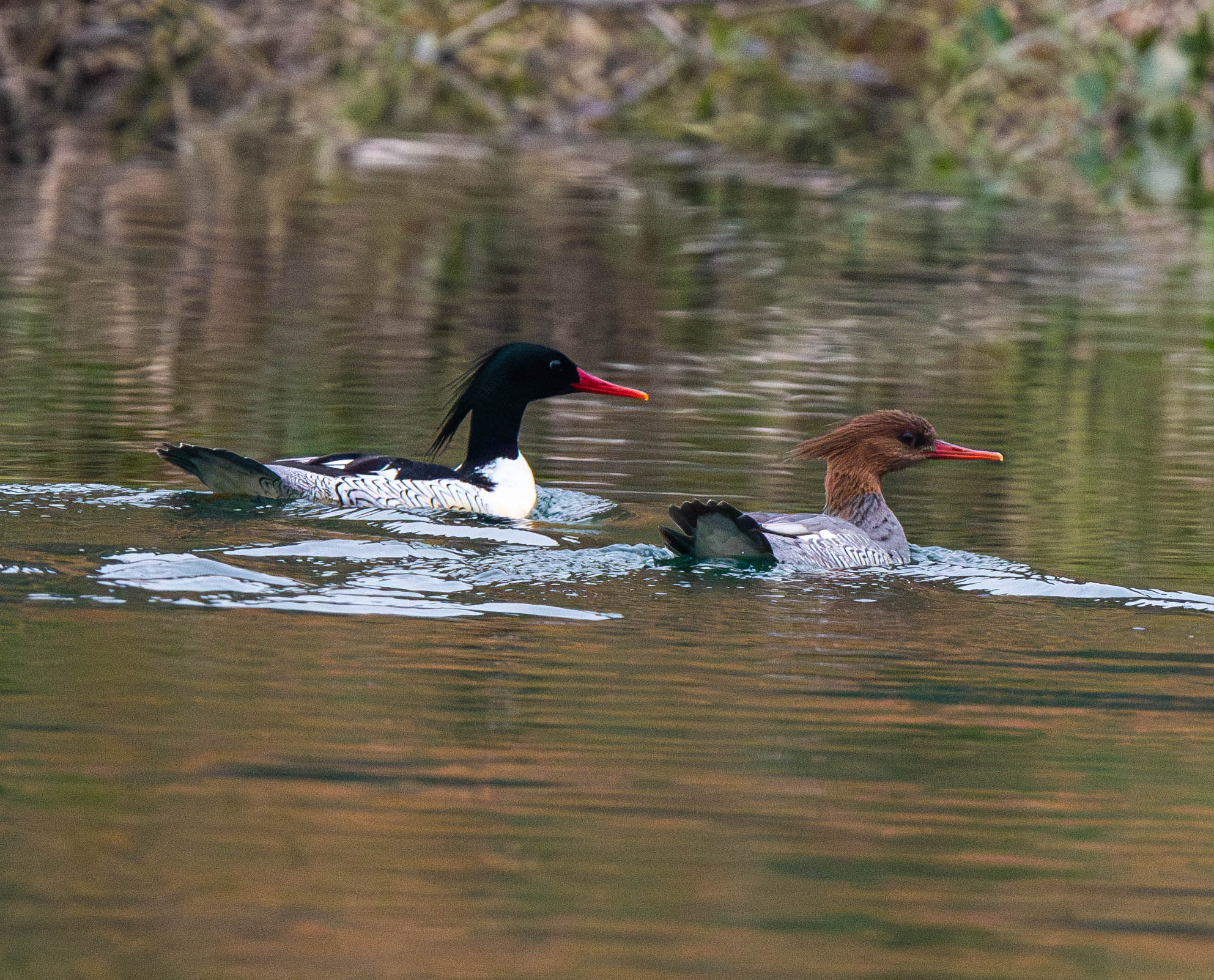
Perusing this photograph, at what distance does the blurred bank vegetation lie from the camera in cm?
2492

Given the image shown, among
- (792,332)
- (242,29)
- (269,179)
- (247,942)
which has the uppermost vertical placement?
(242,29)

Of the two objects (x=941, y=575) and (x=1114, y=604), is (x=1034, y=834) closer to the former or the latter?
(x=1114, y=604)

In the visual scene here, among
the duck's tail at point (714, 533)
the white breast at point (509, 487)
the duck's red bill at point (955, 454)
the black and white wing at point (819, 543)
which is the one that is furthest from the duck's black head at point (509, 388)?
the duck's tail at point (714, 533)

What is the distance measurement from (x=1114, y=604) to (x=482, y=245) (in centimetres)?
1161

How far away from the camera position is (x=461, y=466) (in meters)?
9.67

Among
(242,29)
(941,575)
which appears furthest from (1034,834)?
(242,29)

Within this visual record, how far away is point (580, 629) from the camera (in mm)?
6719

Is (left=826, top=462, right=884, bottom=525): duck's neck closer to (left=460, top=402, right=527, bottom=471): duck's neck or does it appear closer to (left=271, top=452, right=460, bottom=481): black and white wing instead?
(left=460, top=402, right=527, bottom=471): duck's neck

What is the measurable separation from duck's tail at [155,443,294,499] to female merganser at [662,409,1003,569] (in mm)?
1867

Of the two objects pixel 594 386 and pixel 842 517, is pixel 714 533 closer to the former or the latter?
pixel 842 517

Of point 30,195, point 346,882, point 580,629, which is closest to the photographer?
point 346,882

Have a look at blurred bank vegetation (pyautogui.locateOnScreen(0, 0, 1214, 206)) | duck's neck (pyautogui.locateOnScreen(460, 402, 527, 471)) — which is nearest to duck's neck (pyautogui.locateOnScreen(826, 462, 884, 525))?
duck's neck (pyautogui.locateOnScreen(460, 402, 527, 471))

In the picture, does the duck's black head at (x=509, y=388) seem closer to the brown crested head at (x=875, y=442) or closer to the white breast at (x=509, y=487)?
the white breast at (x=509, y=487)

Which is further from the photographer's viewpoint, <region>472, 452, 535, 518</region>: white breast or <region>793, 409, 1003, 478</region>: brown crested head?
<region>472, 452, 535, 518</region>: white breast
